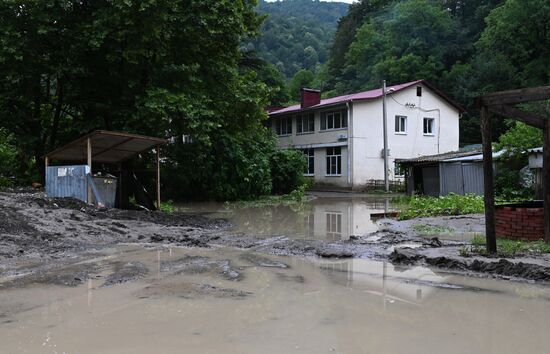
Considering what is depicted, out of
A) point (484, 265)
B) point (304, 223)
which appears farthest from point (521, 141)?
point (484, 265)

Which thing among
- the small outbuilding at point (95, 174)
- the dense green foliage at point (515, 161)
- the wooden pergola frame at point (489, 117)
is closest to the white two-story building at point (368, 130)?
the dense green foliage at point (515, 161)

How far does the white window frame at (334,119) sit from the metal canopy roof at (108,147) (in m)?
22.7

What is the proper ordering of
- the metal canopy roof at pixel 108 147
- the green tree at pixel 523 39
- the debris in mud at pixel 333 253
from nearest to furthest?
the debris in mud at pixel 333 253 → the metal canopy roof at pixel 108 147 → the green tree at pixel 523 39

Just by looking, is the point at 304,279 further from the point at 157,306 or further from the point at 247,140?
the point at 247,140

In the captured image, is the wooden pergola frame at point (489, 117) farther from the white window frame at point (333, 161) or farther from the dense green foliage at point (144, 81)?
the white window frame at point (333, 161)

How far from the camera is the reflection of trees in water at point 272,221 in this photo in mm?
13391

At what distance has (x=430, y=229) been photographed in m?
12.9

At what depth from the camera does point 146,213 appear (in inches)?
612

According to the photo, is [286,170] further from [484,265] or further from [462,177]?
[484,265]

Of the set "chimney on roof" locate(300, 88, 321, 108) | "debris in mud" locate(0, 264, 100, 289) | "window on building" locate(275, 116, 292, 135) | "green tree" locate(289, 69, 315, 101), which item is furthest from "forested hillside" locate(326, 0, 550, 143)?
"debris in mud" locate(0, 264, 100, 289)

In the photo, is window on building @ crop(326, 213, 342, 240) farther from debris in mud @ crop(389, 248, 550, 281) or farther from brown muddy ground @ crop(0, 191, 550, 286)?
debris in mud @ crop(389, 248, 550, 281)

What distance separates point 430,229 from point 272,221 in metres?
5.24

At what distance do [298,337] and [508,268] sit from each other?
166 inches

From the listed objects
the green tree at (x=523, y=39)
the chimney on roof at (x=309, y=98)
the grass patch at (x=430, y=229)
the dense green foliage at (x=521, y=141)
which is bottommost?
the grass patch at (x=430, y=229)
